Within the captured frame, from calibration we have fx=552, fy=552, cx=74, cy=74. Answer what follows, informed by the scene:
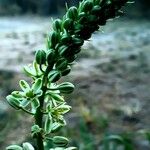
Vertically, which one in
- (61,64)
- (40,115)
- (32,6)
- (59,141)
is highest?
(61,64)

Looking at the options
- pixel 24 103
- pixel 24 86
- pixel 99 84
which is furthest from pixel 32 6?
pixel 24 103

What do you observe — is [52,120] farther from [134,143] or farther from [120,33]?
[120,33]

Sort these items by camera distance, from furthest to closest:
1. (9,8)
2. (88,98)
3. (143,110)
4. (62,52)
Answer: (9,8)
(88,98)
(143,110)
(62,52)

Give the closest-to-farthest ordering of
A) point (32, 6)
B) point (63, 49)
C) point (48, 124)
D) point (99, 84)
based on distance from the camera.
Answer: point (63, 49)
point (48, 124)
point (99, 84)
point (32, 6)

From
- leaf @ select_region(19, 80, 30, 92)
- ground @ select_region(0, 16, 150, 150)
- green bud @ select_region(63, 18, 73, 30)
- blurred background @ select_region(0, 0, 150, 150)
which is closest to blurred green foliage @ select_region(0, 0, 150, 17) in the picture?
blurred background @ select_region(0, 0, 150, 150)

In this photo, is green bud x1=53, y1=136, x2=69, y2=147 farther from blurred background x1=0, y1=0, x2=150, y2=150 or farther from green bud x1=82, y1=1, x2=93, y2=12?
blurred background x1=0, y1=0, x2=150, y2=150

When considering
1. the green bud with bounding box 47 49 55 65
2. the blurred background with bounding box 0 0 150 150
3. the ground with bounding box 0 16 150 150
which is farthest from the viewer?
the ground with bounding box 0 16 150 150

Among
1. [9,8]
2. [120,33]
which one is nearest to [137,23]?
[120,33]

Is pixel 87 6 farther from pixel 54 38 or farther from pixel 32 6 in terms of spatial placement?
pixel 32 6
